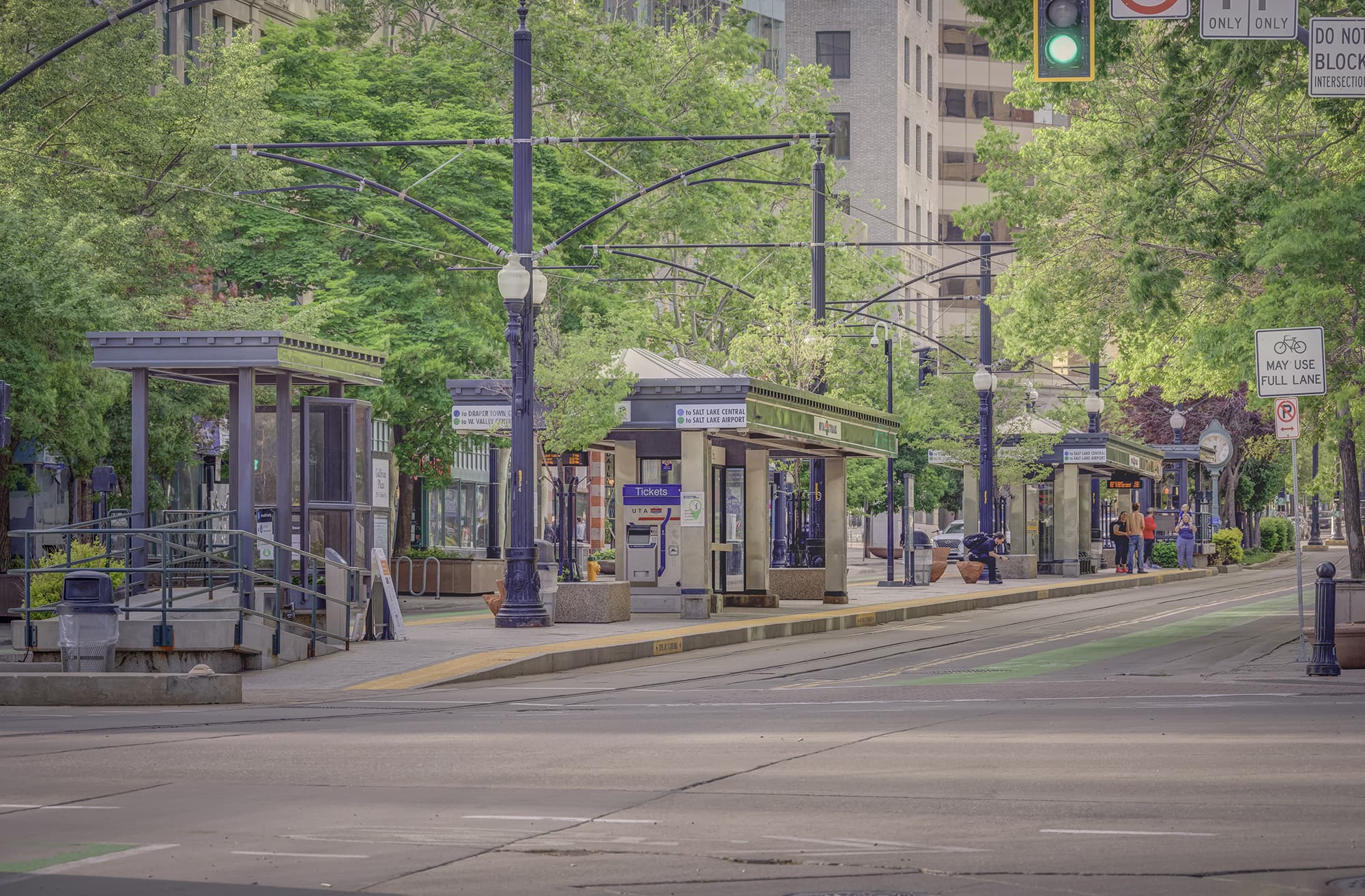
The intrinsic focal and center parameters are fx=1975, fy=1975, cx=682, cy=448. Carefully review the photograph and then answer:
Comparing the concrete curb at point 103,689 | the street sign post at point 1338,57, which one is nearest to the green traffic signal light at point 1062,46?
the street sign post at point 1338,57

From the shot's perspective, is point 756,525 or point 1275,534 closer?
point 756,525

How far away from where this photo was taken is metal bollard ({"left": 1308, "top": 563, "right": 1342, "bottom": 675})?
20.0 metres

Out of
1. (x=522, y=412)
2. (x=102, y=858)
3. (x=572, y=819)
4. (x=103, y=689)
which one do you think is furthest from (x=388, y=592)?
(x=102, y=858)

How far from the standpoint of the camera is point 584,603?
29828mm

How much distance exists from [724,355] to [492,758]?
4363 centimetres

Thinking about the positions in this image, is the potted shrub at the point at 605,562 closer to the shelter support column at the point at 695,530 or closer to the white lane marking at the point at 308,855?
the shelter support column at the point at 695,530

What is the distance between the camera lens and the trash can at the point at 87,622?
782 inches

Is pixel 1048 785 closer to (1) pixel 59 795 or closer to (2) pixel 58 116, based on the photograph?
(1) pixel 59 795

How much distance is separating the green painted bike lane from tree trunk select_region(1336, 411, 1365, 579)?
2.23 metres

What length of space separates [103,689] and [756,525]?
19.3 m

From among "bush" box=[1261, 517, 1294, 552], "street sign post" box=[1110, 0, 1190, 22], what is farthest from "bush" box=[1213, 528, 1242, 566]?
"street sign post" box=[1110, 0, 1190, 22]

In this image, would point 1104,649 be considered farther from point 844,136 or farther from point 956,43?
point 956,43

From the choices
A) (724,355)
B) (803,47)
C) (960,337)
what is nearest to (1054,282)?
(724,355)

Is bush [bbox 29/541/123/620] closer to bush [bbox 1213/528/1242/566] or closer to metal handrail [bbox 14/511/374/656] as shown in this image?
metal handrail [bbox 14/511/374/656]
